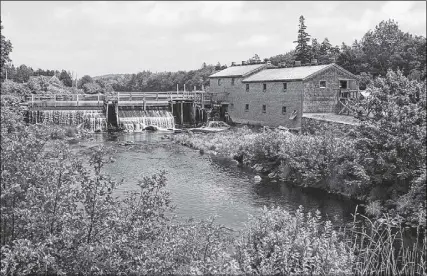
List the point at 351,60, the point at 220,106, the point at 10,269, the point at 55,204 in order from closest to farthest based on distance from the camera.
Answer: the point at 10,269 → the point at 55,204 → the point at 220,106 → the point at 351,60

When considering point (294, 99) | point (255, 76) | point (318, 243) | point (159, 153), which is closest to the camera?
point (318, 243)

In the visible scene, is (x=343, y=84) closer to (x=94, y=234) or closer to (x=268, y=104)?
(x=268, y=104)

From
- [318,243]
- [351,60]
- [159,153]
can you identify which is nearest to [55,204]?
[318,243]

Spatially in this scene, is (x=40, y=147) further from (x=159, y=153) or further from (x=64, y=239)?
(x=159, y=153)

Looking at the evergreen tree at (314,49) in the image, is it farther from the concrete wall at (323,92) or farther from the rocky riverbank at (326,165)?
the rocky riverbank at (326,165)

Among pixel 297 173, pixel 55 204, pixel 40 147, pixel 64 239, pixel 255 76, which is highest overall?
pixel 255 76

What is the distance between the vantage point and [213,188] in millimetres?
25500

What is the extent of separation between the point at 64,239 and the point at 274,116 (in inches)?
1549

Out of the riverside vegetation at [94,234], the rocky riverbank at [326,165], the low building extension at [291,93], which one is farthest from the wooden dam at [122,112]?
the riverside vegetation at [94,234]

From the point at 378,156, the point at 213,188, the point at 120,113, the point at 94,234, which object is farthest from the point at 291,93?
the point at 94,234

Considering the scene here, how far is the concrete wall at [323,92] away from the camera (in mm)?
44200

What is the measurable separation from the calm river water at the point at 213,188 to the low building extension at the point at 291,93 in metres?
12.9

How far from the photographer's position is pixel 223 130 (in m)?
47.8

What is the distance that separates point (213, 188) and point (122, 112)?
2687 cm
